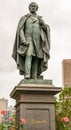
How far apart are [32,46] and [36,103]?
82.8 inches

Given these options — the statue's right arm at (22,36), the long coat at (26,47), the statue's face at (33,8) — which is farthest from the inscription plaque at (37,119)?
the statue's face at (33,8)

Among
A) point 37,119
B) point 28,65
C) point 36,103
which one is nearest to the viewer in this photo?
point 37,119

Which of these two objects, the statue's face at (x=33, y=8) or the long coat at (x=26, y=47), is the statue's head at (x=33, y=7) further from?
the long coat at (x=26, y=47)

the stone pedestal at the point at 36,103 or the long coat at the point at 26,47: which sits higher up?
the long coat at the point at 26,47

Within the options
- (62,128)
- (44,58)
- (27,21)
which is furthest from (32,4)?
(62,128)

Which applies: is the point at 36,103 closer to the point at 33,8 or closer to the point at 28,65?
the point at 28,65

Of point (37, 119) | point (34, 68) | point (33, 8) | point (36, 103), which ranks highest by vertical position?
point (33, 8)

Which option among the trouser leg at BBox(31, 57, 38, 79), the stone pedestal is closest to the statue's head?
the trouser leg at BBox(31, 57, 38, 79)

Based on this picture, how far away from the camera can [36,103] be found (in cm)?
1556

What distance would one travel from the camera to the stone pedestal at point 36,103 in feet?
50.3

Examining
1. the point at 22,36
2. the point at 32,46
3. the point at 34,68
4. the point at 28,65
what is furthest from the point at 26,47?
the point at 34,68

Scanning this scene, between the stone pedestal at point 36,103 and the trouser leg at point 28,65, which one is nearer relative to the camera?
the stone pedestal at point 36,103

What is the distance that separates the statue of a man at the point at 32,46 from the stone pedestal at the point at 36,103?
0.71 m

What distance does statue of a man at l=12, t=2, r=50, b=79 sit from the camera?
16.2m
